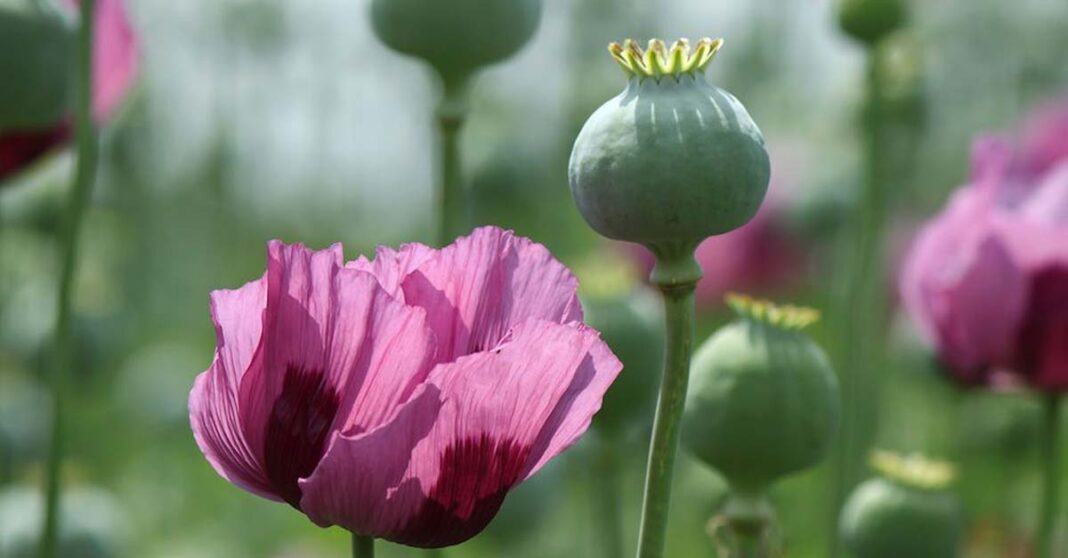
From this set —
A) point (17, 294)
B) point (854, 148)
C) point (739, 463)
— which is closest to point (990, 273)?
point (739, 463)

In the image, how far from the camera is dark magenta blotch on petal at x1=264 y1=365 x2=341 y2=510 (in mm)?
700

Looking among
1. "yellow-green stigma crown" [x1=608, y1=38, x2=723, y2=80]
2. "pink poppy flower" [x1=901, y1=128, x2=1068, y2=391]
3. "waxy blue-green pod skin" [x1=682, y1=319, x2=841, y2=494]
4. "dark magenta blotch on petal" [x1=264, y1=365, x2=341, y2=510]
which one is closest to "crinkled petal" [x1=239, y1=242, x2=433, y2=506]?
"dark magenta blotch on petal" [x1=264, y1=365, x2=341, y2=510]

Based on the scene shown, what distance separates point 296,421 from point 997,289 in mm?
635

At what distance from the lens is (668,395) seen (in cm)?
67

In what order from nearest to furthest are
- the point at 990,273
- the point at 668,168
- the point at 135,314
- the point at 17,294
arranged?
the point at 668,168
the point at 990,273
the point at 17,294
the point at 135,314

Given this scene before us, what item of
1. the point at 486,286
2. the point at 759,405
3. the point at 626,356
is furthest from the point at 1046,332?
the point at 486,286

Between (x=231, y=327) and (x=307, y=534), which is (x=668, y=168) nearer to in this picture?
(x=231, y=327)

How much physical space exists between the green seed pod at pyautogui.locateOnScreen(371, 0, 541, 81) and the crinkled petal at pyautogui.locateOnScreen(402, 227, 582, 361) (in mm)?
280

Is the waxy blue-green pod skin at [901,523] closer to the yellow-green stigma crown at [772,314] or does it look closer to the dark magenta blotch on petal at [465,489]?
the yellow-green stigma crown at [772,314]

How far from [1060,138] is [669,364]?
1.15 m

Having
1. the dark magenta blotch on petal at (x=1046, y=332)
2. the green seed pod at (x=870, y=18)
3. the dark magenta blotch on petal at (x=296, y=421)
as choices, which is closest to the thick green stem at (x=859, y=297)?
the green seed pod at (x=870, y=18)

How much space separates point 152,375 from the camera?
292 cm

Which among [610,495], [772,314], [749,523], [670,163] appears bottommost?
[610,495]

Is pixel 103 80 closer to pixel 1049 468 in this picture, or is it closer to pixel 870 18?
pixel 870 18
